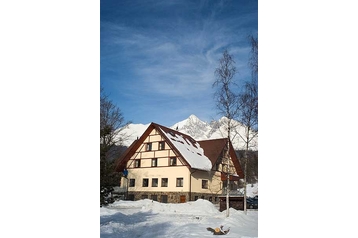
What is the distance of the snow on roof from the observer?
4914mm

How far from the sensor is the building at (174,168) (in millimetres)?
4867

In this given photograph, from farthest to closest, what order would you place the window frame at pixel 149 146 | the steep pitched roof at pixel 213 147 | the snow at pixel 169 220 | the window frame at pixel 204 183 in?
the window frame at pixel 149 146 < the steep pitched roof at pixel 213 147 < the window frame at pixel 204 183 < the snow at pixel 169 220

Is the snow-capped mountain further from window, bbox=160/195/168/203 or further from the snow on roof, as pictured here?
window, bbox=160/195/168/203

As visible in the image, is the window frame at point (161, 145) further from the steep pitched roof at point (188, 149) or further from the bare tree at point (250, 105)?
the bare tree at point (250, 105)

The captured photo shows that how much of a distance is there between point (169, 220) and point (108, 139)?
4.09 feet

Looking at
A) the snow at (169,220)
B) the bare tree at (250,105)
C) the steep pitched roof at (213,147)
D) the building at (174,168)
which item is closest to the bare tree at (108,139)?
the building at (174,168)

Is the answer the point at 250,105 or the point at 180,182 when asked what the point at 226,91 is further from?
the point at 180,182

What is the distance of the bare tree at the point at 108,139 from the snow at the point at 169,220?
25cm
